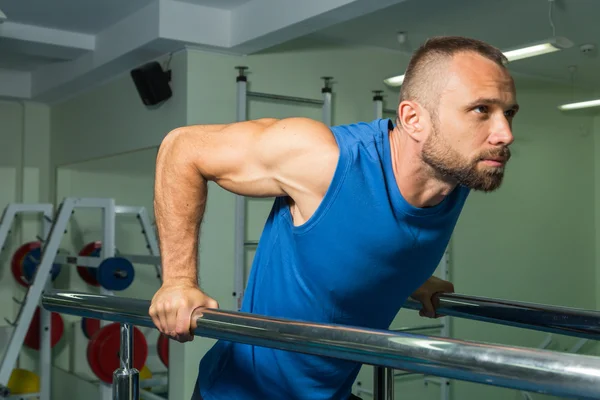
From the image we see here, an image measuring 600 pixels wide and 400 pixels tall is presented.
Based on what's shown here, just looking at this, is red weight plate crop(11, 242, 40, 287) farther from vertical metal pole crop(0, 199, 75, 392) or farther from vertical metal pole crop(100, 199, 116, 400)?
vertical metal pole crop(100, 199, 116, 400)

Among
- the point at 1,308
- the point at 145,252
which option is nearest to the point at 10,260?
the point at 1,308

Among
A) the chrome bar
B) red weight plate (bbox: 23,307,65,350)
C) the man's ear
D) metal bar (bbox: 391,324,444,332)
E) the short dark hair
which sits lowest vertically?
red weight plate (bbox: 23,307,65,350)

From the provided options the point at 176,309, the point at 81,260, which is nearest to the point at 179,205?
the point at 176,309

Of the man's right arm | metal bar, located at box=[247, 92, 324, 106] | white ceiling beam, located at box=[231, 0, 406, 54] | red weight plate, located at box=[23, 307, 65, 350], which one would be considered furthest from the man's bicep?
red weight plate, located at box=[23, 307, 65, 350]

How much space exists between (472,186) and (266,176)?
1.13 ft

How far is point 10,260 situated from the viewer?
18.5 ft

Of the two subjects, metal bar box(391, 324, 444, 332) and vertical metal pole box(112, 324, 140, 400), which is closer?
vertical metal pole box(112, 324, 140, 400)

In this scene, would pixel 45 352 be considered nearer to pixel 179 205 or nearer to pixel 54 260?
pixel 54 260

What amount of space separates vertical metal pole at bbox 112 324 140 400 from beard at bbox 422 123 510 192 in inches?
23.1

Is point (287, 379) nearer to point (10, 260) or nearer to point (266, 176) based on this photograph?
point (266, 176)

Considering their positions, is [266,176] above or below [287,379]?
above

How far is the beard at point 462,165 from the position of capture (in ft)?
3.56

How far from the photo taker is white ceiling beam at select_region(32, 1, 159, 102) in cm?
392

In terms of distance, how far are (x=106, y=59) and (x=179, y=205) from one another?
353cm
